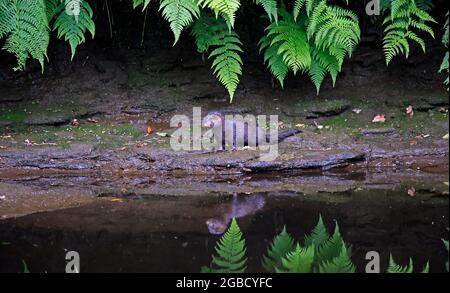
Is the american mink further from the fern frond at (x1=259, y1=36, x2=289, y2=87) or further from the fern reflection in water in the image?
the fern reflection in water

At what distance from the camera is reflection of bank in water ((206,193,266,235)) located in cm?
428

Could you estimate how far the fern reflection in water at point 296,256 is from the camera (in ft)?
11.5

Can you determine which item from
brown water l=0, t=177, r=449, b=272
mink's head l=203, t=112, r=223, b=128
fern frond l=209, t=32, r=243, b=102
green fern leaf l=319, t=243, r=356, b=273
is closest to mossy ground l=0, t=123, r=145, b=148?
mink's head l=203, t=112, r=223, b=128

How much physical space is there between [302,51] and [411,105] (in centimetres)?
136

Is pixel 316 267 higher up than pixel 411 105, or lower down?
lower down

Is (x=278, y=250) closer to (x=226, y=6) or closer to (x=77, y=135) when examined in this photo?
(x=226, y=6)

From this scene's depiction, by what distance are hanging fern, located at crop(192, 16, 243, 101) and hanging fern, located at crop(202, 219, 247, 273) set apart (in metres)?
2.60

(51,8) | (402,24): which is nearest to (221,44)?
(51,8)

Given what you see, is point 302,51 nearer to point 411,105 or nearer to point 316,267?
point 411,105

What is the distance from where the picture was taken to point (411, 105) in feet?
21.9

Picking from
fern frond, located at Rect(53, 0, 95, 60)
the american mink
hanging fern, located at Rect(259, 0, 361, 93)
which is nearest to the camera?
the american mink

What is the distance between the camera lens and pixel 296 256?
12.1 ft
